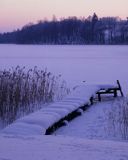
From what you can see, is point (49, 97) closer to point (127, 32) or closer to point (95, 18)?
point (127, 32)

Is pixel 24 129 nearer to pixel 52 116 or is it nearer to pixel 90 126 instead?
pixel 52 116

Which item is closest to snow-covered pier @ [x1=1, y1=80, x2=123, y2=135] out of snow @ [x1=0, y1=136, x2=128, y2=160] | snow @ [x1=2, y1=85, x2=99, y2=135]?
snow @ [x1=2, y1=85, x2=99, y2=135]

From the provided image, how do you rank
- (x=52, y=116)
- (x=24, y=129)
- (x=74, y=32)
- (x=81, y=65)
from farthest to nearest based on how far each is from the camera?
1. (x=74, y=32)
2. (x=81, y=65)
3. (x=52, y=116)
4. (x=24, y=129)

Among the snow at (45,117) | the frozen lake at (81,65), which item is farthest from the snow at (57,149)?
the frozen lake at (81,65)

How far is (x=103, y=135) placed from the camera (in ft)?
25.5

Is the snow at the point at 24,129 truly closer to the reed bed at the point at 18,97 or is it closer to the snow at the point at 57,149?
the snow at the point at 57,149

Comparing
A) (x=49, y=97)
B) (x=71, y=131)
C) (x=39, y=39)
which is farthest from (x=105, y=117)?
(x=39, y=39)

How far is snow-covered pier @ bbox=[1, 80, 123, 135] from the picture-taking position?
6929 mm

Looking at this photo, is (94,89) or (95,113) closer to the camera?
(95,113)

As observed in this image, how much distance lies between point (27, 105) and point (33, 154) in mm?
5739

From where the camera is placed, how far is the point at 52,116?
26.8 ft

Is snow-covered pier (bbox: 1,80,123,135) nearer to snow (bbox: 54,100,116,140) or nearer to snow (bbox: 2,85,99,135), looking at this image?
snow (bbox: 2,85,99,135)

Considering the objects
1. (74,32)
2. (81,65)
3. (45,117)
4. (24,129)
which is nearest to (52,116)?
(45,117)

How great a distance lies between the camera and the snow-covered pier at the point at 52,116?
273 inches
